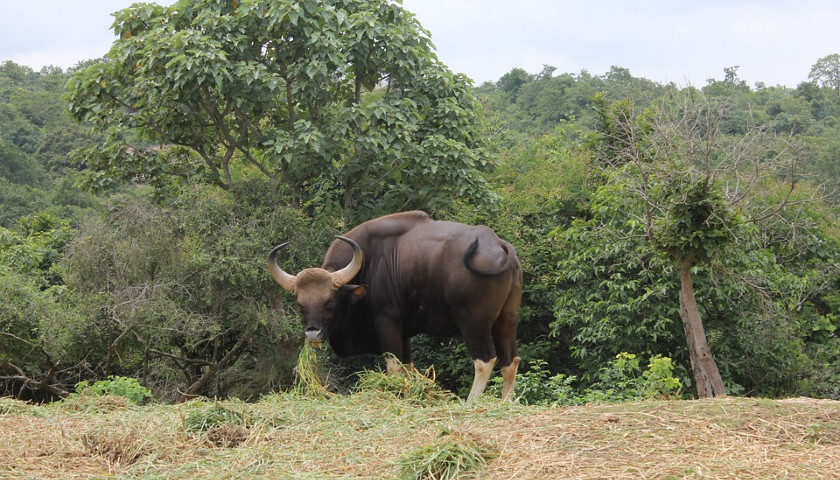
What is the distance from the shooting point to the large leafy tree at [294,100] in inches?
447

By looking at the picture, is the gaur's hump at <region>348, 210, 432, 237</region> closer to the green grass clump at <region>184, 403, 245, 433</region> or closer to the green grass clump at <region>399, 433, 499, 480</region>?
the green grass clump at <region>184, 403, 245, 433</region>

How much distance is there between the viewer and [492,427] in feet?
18.5

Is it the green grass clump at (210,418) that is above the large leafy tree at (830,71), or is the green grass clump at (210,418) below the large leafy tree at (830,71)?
below

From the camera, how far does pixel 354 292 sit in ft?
32.3

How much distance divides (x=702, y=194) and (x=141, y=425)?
19.4 feet

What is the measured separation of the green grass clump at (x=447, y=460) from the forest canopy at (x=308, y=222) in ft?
16.2

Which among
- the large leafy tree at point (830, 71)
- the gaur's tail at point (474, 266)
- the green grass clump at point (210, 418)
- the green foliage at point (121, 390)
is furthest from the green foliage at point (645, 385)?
the large leafy tree at point (830, 71)

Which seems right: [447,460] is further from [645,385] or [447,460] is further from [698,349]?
[698,349]

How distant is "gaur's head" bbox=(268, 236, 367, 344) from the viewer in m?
9.51

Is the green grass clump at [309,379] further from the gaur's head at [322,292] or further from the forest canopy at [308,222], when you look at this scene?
the forest canopy at [308,222]

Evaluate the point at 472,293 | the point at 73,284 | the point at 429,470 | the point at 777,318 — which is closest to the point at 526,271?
the point at 777,318

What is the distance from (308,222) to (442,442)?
7.51 metres

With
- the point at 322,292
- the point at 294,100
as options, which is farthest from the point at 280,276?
the point at 294,100

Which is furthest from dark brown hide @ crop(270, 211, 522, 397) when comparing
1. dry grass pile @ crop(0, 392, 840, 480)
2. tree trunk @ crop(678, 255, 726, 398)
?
dry grass pile @ crop(0, 392, 840, 480)
